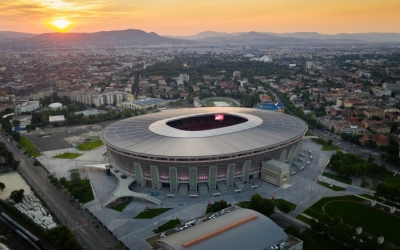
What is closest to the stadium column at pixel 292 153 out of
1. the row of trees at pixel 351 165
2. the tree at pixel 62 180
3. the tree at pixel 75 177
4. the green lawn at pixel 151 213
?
the row of trees at pixel 351 165

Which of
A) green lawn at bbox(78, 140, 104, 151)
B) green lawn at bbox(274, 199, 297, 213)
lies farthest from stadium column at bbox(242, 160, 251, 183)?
green lawn at bbox(78, 140, 104, 151)

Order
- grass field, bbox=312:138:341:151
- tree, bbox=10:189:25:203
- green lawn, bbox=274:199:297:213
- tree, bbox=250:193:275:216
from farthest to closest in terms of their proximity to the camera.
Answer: grass field, bbox=312:138:341:151
tree, bbox=10:189:25:203
green lawn, bbox=274:199:297:213
tree, bbox=250:193:275:216

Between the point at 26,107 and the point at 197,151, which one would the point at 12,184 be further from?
the point at 26,107

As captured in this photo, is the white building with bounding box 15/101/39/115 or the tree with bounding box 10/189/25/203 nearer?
the tree with bounding box 10/189/25/203

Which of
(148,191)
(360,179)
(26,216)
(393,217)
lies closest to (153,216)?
(148,191)

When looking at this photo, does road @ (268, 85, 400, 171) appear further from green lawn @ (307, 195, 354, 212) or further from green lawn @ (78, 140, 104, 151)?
green lawn @ (78, 140, 104, 151)

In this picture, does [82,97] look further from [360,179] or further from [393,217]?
[393,217]

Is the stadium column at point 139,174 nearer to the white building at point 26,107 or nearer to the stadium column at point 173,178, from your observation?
the stadium column at point 173,178
